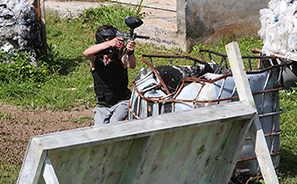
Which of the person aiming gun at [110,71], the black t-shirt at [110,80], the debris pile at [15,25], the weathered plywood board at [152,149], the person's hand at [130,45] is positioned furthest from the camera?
the debris pile at [15,25]

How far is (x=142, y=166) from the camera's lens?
2.18 metres

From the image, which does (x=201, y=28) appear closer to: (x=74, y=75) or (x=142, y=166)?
(x=74, y=75)

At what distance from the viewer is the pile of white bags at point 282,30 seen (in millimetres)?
4223

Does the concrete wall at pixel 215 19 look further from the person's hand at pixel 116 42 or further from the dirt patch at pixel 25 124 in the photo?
the person's hand at pixel 116 42

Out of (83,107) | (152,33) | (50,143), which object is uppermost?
(50,143)

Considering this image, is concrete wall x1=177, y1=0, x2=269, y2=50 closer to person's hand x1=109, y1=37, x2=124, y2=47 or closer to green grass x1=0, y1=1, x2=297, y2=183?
green grass x1=0, y1=1, x2=297, y2=183

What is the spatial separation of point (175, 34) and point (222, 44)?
95 centimetres

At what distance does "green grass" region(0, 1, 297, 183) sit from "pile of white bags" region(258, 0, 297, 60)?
879 millimetres

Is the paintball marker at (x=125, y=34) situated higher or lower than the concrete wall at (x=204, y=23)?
higher

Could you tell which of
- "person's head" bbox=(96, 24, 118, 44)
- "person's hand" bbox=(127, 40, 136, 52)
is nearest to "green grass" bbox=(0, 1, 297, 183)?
"person's head" bbox=(96, 24, 118, 44)

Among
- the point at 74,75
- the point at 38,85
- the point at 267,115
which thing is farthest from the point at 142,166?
the point at 74,75

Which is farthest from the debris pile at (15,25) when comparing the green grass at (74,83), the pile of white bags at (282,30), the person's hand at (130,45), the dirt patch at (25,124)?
the pile of white bags at (282,30)

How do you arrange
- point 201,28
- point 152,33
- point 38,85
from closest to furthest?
1. point 38,85
2. point 201,28
3. point 152,33

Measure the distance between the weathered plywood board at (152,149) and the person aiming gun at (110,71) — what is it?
4.16ft
